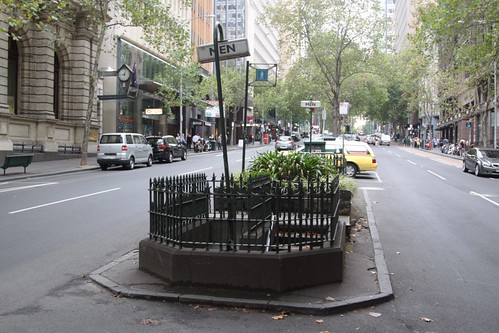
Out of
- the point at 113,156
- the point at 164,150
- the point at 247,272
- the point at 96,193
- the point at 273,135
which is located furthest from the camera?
the point at 273,135

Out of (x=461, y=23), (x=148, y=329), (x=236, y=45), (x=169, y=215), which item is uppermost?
(x=461, y=23)

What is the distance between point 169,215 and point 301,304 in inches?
75.3

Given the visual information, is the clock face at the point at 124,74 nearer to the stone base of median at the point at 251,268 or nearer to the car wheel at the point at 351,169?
the car wheel at the point at 351,169

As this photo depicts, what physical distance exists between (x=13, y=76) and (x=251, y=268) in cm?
2799

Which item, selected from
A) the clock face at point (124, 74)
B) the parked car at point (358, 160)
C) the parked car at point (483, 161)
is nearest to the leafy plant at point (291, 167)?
the parked car at point (358, 160)

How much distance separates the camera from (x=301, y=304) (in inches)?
203

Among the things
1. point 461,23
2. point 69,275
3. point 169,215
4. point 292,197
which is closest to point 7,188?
point 69,275

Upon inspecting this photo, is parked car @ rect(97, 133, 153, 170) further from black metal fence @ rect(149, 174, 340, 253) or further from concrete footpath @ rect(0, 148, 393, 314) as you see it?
black metal fence @ rect(149, 174, 340, 253)

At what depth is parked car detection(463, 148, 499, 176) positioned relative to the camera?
24.2m

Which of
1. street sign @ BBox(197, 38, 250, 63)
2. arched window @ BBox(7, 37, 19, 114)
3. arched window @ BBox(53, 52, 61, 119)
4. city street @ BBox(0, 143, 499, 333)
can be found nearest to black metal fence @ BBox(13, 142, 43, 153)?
arched window @ BBox(7, 37, 19, 114)

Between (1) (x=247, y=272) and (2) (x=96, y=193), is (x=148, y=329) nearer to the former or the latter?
(1) (x=247, y=272)

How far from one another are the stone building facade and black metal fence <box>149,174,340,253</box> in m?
21.5

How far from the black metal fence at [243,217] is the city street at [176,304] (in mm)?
887

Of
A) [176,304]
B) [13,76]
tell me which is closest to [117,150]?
[13,76]
